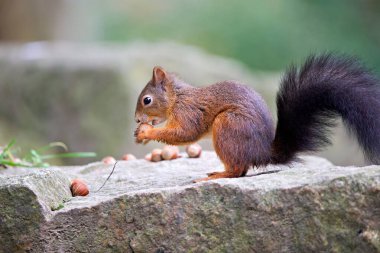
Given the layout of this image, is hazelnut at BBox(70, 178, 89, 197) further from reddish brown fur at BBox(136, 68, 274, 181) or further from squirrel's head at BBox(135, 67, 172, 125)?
squirrel's head at BBox(135, 67, 172, 125)

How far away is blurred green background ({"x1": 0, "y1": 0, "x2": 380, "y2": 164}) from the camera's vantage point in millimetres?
6109

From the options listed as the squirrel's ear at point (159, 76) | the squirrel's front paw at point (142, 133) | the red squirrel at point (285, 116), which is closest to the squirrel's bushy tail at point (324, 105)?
the red squirrel at point (285, 116)

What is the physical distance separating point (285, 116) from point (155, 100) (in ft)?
2.29

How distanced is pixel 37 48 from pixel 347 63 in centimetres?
504

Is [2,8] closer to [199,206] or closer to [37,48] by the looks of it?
[37,48]

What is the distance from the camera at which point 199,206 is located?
6.49 ft

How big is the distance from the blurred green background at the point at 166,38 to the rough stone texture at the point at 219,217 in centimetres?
64

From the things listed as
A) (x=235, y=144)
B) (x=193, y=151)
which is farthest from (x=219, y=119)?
(x=193, y=151)

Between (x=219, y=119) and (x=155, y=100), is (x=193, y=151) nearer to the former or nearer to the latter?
(x=155, y=100)

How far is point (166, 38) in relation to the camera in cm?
1230

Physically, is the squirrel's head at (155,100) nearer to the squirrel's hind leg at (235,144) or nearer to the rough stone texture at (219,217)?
the squirrel's hind leg at (235,144)

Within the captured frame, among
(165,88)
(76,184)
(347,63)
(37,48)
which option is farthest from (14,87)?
(347,63)

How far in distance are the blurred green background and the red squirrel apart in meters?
0.17

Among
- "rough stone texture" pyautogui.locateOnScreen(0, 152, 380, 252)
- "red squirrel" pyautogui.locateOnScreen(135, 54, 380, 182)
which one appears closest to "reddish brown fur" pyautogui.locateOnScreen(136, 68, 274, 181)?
"red squirrel" pyautogui.locateOnScreen(135, 54, 380, 182)
